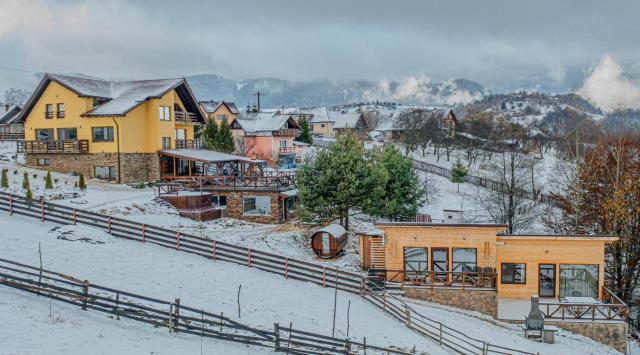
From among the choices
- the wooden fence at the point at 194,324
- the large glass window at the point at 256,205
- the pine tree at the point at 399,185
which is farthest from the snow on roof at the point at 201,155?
the wooden fence at the point at 194,324

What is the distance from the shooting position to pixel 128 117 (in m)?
44.2

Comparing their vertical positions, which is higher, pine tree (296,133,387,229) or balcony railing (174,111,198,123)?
balcony railing (174,111,198,123)

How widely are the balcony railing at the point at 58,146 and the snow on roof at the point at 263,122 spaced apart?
26.2 m

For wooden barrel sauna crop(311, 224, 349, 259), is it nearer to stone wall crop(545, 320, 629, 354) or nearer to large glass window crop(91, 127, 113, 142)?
stone wall crop(545, 320, 629, 354)

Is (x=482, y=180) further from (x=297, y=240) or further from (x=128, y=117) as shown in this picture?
(x=128, y=117)

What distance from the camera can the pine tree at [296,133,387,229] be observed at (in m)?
33.7

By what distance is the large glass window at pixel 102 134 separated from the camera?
4419cm

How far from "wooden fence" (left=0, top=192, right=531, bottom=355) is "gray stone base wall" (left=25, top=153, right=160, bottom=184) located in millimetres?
14383

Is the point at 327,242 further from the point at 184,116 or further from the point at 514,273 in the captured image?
the point at 184,116

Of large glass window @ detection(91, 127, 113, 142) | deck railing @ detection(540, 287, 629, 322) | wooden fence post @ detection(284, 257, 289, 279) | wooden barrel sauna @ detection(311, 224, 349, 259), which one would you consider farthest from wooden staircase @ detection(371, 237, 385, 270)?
large glass window @ detection(91, 127, 113, 142)

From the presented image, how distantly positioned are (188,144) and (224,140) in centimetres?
783

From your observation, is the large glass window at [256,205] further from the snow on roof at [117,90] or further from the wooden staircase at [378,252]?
the snow on roof at [117,90]

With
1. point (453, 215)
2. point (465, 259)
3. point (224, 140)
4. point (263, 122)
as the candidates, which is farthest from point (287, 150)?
point (465, 259)

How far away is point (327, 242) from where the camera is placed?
31.4 meters
